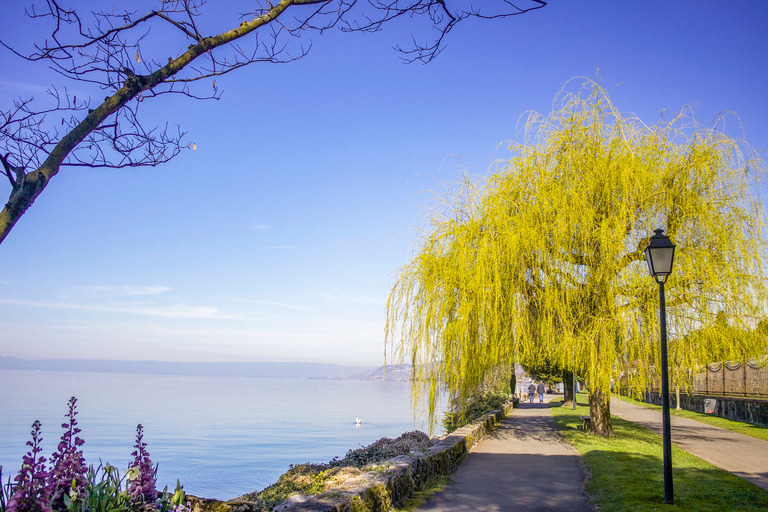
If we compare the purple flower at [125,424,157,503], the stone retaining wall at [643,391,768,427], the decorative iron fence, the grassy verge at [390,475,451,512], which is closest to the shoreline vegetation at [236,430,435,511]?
the grassy verge at [390,475,451,512]

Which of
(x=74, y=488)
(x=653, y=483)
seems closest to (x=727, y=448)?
(x=653, y=483)

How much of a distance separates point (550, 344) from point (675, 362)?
9.87 ft

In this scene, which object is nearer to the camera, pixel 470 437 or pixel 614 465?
pixel 614 465

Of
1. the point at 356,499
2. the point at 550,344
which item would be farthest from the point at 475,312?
the point at 356,499

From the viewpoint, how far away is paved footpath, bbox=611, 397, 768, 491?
33.0ft

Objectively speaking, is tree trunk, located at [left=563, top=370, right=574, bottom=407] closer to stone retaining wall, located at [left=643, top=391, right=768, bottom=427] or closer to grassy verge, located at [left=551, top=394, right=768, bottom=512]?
stone retaining wall, located at [left=643, top=391, right=768, bottom=427]

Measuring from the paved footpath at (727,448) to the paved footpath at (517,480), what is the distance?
2679mm

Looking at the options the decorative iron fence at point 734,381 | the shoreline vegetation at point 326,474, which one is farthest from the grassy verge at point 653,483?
the decorative iron fence at point 734,381

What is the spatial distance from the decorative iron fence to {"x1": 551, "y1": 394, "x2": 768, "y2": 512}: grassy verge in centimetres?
834

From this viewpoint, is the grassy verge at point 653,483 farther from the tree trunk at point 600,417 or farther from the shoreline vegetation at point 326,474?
the shoreline vegetation at point 326,474

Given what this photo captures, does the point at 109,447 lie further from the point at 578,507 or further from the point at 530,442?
the point at 578,507

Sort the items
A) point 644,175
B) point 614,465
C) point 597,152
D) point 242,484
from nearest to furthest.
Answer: point 614,465 < point 644,175 < point 597,152 < point 242,484

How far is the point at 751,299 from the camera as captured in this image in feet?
38.9

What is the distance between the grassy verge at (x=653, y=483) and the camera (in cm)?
704
